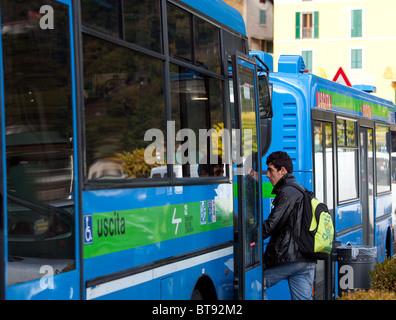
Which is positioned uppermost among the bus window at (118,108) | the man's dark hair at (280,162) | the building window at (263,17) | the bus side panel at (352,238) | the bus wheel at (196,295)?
the building window at (263,17)

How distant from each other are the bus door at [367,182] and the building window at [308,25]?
41.8 metres

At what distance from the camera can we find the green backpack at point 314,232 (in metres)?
7.28

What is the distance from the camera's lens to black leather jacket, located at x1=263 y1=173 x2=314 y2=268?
7.32 metres

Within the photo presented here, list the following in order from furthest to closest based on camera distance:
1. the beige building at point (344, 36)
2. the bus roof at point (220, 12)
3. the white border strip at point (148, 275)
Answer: the beige building at point (344, 36) → the bus roof at point (220, 12) → the white border strip at point (148, 275)

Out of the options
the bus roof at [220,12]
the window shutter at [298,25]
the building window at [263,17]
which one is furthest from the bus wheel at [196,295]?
the building window at [263,17]

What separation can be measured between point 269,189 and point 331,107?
6.07ft

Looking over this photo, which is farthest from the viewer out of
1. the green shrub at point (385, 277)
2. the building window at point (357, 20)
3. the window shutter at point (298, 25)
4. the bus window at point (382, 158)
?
the window shutter at point (298, 25)

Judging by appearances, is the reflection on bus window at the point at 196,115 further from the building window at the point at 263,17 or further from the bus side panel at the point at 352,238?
the building window at the point at 263,17

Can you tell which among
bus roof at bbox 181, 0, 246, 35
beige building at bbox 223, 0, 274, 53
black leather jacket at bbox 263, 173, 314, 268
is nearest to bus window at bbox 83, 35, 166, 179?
bus roof at bbox 181, 0, 246, 35

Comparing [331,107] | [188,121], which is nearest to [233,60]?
[188,121]

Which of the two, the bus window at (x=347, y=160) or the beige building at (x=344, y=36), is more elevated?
the beige building at (x=344, y=36)

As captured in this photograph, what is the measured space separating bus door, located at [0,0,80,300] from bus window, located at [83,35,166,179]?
221 millimetres

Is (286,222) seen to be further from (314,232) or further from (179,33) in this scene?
(179,33)

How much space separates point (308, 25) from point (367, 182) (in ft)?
140
